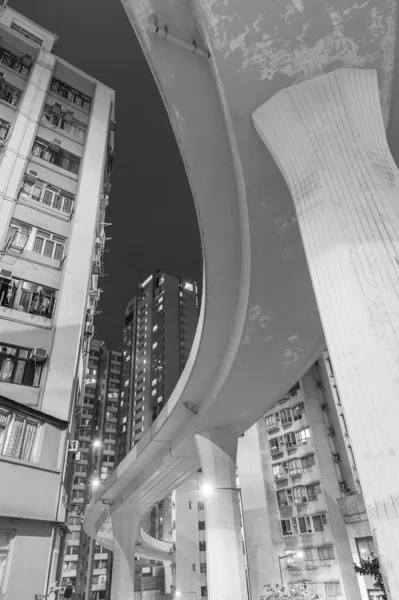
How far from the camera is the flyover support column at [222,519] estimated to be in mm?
9461

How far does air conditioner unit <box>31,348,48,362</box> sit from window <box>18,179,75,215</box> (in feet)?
19.9

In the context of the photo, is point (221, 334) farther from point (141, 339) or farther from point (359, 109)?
point (141, 339)

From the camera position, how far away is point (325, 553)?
21.5m

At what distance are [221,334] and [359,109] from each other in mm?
5420

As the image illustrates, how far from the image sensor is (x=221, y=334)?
8672mm

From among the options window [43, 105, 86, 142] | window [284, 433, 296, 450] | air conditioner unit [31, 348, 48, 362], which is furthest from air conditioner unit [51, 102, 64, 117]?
window [284, 433, 296, 450]

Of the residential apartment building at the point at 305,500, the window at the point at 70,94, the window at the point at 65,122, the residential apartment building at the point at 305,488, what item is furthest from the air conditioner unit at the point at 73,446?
the residential apartment building at the point at 305,488

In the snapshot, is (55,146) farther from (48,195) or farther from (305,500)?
(305,500)

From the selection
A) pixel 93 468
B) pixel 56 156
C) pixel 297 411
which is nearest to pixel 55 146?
pixel 56 156

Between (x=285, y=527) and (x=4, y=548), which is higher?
(x=285, y=527)

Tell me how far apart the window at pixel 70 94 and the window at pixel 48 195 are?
6.40 meters

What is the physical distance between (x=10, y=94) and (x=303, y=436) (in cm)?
2595

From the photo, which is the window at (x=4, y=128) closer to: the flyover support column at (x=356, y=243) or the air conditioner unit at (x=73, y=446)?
the air conditioner unit at (x=73, y=446)

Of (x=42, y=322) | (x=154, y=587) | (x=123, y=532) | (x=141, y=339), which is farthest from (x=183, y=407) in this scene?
(x=141, y=339)
